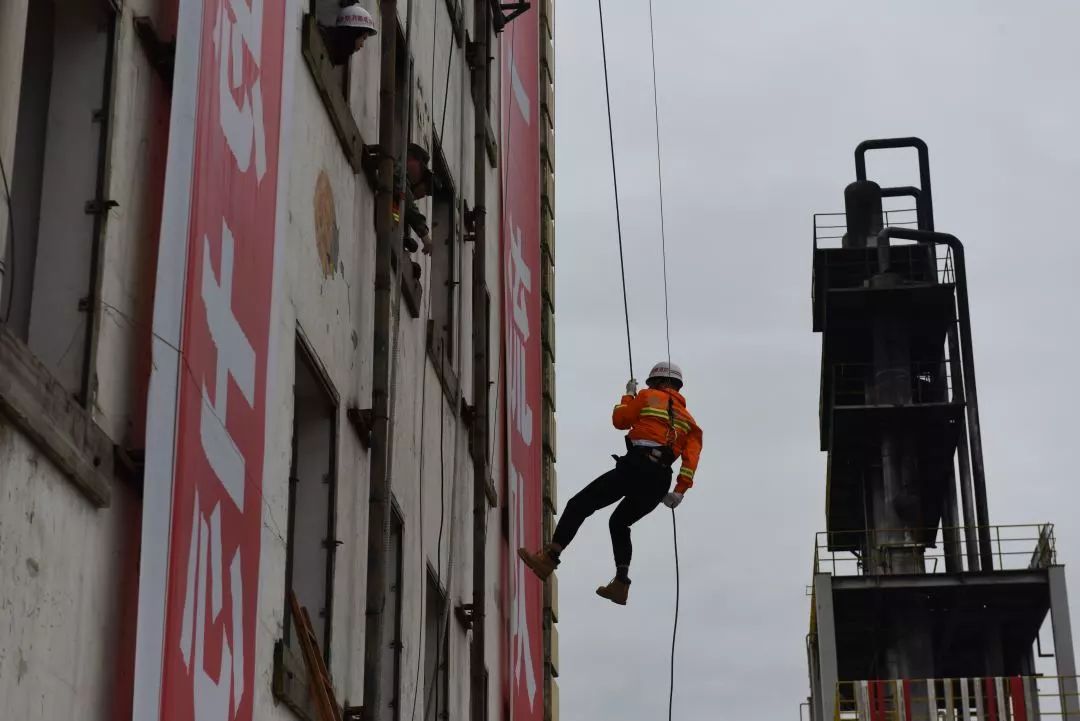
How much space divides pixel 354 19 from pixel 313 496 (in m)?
2.92

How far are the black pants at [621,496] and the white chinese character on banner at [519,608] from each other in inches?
101

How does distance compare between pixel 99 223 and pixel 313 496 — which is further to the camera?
pixel 313 496

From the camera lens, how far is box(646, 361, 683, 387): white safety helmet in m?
14.9

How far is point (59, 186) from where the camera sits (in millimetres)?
6879

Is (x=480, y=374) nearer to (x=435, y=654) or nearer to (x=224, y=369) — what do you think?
(x=435, y=654)

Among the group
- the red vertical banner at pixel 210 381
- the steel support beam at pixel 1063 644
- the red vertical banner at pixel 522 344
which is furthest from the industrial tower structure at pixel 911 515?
the red vertical banner at pixel 210 381

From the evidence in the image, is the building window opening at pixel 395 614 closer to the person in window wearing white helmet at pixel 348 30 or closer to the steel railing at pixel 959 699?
the person in window wearing white helmet at pixel 348 30

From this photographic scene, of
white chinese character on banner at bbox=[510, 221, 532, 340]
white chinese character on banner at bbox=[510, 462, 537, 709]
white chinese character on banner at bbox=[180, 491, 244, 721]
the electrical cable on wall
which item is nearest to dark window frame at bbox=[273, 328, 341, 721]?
white chinese character on banner at bbox=[180, 491, 244, 721]

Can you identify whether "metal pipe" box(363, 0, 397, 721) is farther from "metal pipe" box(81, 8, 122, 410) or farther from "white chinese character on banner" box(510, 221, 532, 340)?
"white chinese character on banner" box(510, 221, 532, 340)

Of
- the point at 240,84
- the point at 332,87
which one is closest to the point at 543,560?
the point at 332,87

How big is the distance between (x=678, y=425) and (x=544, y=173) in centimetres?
905

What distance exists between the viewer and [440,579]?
14320 mm

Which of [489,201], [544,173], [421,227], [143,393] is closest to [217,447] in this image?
[143,393]

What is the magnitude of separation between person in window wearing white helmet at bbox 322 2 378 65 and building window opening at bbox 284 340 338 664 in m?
Result: 2.10
